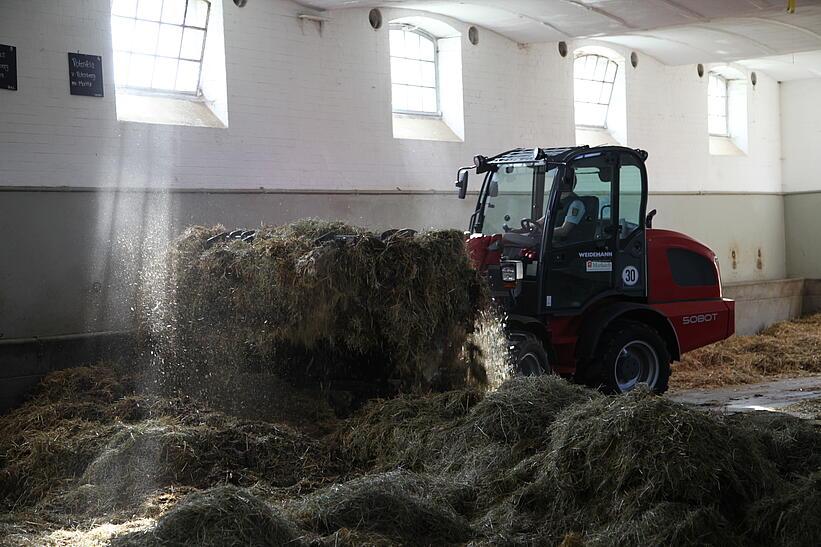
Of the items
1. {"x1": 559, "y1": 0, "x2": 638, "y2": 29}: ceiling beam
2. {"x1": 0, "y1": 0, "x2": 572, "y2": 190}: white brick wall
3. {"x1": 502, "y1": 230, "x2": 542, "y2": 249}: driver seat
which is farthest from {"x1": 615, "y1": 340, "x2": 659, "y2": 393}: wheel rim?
{"x1": 559, "y1": 0, "x2": 638, "y2": 29}: ceiling beam

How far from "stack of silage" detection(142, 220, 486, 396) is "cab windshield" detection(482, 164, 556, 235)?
1813 mm

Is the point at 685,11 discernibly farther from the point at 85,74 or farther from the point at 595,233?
the point at 85,74

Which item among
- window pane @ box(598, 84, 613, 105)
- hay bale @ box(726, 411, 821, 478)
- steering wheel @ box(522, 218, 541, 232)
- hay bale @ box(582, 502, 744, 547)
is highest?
window pane @ box(598, 84, 613, 105)

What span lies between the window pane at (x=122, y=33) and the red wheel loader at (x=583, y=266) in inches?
135

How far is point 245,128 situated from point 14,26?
233cm

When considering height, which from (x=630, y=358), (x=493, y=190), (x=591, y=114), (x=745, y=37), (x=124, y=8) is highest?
(x=745, y=37)

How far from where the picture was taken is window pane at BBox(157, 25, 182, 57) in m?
9.91

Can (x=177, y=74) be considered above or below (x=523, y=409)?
above

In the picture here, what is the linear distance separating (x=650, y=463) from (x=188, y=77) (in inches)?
268

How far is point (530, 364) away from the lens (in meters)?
8.05

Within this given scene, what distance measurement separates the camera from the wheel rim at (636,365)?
879cm

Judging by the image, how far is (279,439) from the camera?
6406mm

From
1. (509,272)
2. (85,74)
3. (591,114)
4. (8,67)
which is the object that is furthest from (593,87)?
(8,67)

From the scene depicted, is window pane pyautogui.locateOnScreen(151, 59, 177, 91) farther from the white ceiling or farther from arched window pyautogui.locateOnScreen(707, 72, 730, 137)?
arched window pyautogui.locateOnScreen(707, 72, 730, 137)
